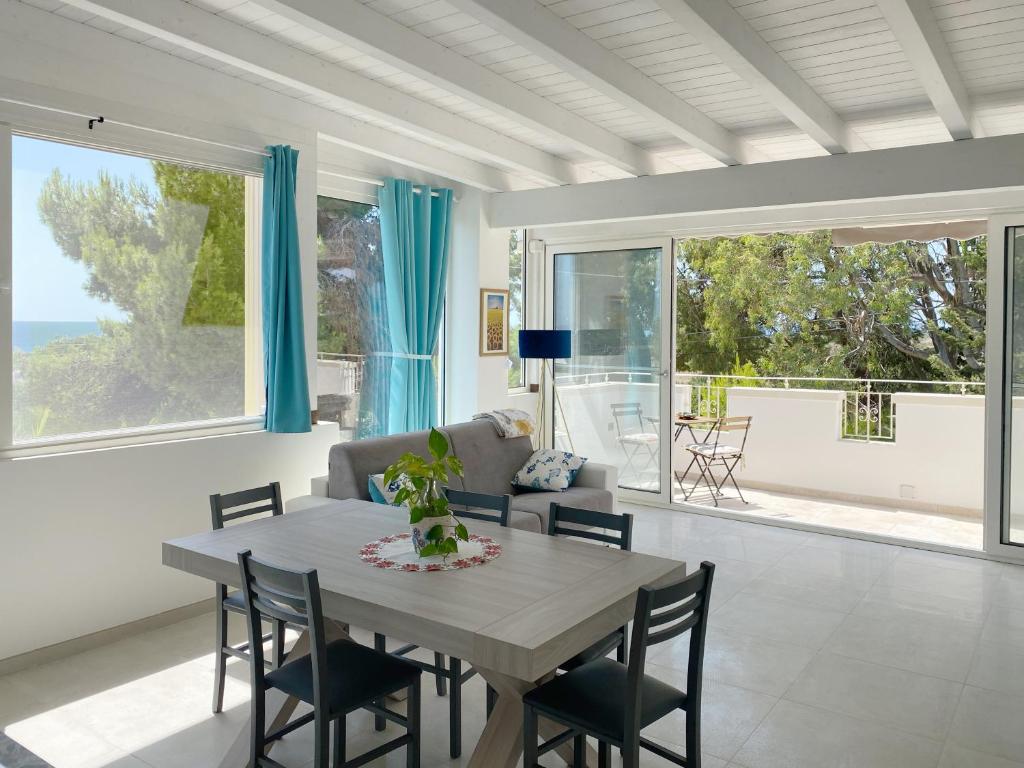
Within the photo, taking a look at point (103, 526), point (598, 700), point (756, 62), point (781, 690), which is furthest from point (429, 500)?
point (756, 62)

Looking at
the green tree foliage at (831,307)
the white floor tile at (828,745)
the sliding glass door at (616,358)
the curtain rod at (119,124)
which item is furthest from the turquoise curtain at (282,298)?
the green tree foliage at (831,307)

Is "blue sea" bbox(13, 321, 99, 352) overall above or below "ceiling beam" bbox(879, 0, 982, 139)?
below

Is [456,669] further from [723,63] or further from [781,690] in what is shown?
[723,63]

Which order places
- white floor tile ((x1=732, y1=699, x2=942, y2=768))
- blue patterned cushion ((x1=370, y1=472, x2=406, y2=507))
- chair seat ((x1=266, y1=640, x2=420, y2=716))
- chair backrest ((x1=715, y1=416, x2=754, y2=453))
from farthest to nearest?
1. chair backrest ((x1=715, y1=416, x2=754, y2=453))
2. blue patterned cushion ((x1=370, y1=472, x2=406, y2=507))
3. white floor tile ((x1=732, y1=699, x2=942, y2=768))
4. chair seat ((x1=266, y1=640, x2=420, y2=716))

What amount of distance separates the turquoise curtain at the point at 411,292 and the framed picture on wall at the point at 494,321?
0.46 m

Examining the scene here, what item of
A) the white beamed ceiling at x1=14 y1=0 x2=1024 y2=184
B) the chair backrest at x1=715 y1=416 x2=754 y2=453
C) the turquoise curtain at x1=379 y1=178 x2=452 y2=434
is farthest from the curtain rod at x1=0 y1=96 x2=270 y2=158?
the chair backrest at x1=715 y1=416 x2=754 y2=453

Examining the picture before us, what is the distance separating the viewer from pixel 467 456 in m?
5.04

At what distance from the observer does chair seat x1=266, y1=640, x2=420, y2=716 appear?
2.28 metres

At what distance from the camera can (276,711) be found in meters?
2.72

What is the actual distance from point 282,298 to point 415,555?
7.25 feet

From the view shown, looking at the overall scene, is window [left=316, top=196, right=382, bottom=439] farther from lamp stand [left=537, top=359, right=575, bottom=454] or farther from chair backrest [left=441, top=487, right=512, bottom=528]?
chair backrest [left=441, top=487, right=512, bottom=528]

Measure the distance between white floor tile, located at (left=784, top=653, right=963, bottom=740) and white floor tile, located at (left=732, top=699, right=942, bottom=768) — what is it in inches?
3.2

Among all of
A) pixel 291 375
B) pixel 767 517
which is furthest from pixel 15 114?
pixel 767 517

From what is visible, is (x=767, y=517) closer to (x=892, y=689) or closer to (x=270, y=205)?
(x=892, y=689)
